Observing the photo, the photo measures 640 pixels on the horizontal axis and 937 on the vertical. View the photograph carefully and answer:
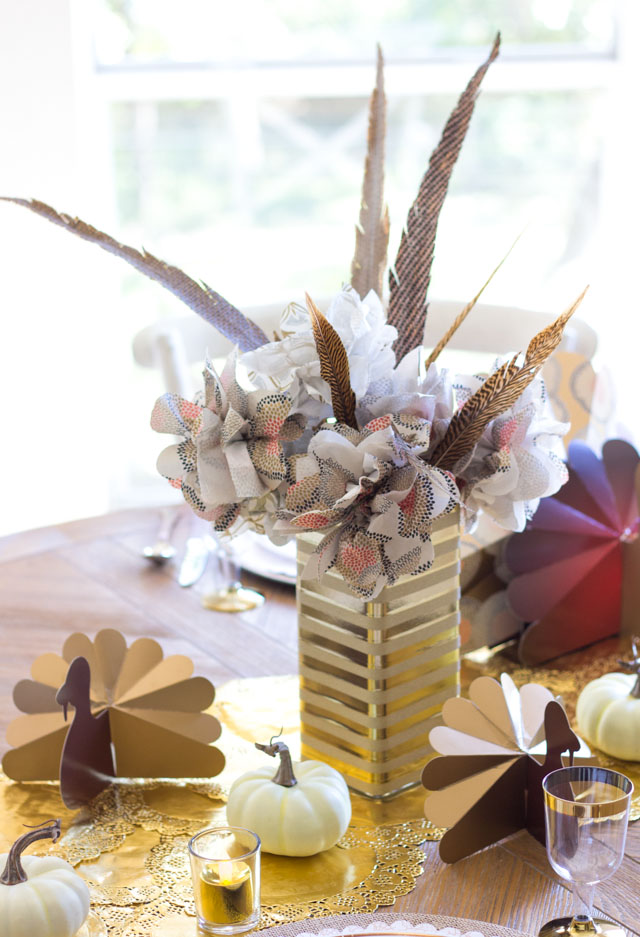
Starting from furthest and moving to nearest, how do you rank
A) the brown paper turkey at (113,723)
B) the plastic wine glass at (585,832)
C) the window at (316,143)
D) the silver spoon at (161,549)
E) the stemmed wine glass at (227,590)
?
the window at (316,143) → the silver spoon at (161,549) → the stemmed wine glass at (227,590) → the brown paper turkey at (113,723) → the plastic wine glass at (585,832)

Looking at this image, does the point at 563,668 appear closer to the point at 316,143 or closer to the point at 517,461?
the point at 517,461

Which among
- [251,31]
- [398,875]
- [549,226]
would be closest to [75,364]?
[251,31]

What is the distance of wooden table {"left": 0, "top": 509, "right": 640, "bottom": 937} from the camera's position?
0.79 metres

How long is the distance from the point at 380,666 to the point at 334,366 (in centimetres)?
26

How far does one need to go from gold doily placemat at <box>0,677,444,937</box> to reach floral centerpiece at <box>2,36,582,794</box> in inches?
2.9

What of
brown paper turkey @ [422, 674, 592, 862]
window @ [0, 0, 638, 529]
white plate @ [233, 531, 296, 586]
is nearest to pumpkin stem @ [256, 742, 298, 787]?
brown paper turkey @ [422, 674, 592, 862]

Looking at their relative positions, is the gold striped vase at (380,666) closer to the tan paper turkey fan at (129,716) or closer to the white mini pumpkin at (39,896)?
the tan paper turkey fan at (129,716)

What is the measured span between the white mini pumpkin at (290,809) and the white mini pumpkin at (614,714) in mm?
273

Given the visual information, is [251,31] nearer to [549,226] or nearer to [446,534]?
[549,226]

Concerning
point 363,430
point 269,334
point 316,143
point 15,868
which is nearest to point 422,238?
point 363,430

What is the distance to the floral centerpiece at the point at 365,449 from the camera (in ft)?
2.67

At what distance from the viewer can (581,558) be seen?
1188 mm

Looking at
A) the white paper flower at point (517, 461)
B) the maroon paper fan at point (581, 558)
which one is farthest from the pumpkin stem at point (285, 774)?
the maroon paper fan at point (581, 558)

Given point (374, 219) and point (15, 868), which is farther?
point (374, 219)
